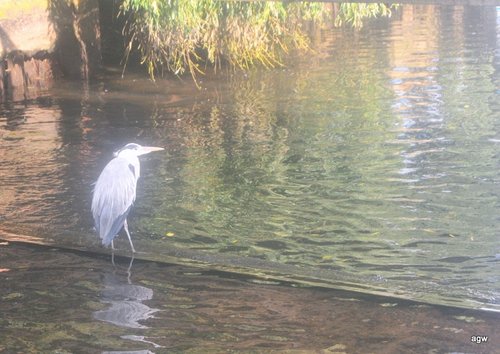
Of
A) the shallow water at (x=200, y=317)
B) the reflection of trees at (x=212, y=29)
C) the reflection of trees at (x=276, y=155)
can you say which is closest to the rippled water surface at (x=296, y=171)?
the reflection of trees at (x=276, y=155)

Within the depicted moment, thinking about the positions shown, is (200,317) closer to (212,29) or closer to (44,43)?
(212,29)

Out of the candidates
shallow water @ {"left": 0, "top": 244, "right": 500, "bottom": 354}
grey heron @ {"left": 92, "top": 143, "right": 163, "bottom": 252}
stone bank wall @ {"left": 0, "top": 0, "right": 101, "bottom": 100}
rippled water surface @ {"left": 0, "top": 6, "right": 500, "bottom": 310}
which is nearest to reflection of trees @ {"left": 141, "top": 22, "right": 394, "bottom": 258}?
rippled water surface @ {"left": 0, "top": 6, "right": 500, "bottom": 310}

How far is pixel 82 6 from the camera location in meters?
16.9

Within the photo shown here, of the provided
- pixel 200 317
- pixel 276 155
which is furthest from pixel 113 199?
pixel 276 155

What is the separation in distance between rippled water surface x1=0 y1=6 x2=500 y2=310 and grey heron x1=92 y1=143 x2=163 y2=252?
368 mm

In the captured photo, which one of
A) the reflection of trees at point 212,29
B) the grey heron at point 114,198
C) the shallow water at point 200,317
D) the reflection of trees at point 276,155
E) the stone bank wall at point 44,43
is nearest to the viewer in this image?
the shallow water at point 200,317

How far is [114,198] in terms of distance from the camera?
719cm

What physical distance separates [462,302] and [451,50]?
14777mm

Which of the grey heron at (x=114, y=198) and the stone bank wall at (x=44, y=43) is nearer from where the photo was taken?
the grey heron at (x=114, y=198)

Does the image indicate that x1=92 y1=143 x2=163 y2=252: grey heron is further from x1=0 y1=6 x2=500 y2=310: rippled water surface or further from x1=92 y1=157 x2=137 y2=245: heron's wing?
x1=0 y1=6 x2=500 y2=310: rippled water surface

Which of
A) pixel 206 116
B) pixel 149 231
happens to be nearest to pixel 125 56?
pixel 206 116

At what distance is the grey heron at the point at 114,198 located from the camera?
707 cm

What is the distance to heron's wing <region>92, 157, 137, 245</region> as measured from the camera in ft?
23.2

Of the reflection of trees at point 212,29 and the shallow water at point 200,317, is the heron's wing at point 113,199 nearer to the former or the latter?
the shallow water at point 200,317
